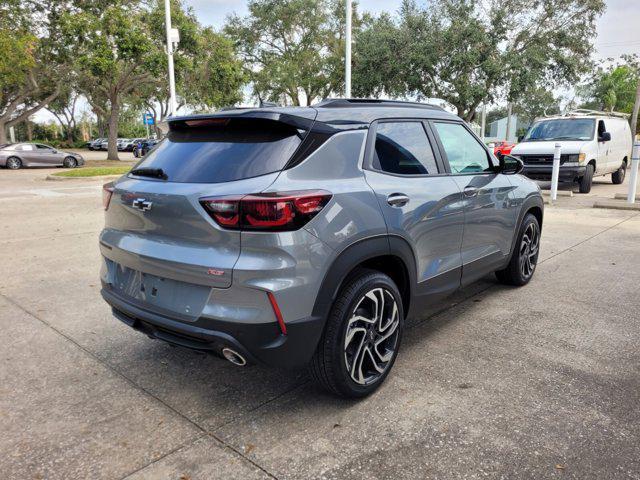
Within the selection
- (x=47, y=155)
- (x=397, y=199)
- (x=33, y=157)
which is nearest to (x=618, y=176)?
(x=397, y=199)

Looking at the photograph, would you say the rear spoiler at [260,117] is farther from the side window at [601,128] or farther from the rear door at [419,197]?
the side window at [601,128]

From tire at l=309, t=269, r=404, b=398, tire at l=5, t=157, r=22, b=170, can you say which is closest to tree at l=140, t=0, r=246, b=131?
tire at l=5, t=157, r=22, b=170

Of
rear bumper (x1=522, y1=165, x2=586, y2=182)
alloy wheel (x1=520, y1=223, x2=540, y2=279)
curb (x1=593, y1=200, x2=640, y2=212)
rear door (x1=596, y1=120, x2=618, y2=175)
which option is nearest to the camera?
alloy wheel (x1=520, y1=223, x2=540, y2=279)

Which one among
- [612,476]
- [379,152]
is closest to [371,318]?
[379,152]

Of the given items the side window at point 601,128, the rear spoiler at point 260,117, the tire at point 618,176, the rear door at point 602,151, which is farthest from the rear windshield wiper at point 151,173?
the tire at point 618,176

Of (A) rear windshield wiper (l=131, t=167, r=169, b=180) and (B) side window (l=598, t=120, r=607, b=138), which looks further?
(B) side window (l=598, t=120, r=607, b=138)

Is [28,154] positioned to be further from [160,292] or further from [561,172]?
[160,292]

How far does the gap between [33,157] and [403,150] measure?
88.2 ft

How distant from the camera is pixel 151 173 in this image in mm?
3049

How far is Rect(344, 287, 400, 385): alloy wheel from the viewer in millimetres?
2889

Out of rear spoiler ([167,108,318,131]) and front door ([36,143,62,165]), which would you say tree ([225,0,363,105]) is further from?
rear spoiler ([167,108,318,131])

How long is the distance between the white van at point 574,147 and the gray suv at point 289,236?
36.6 ft

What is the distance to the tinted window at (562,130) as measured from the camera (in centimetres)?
1393

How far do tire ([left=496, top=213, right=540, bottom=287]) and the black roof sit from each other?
1879 millimetres
